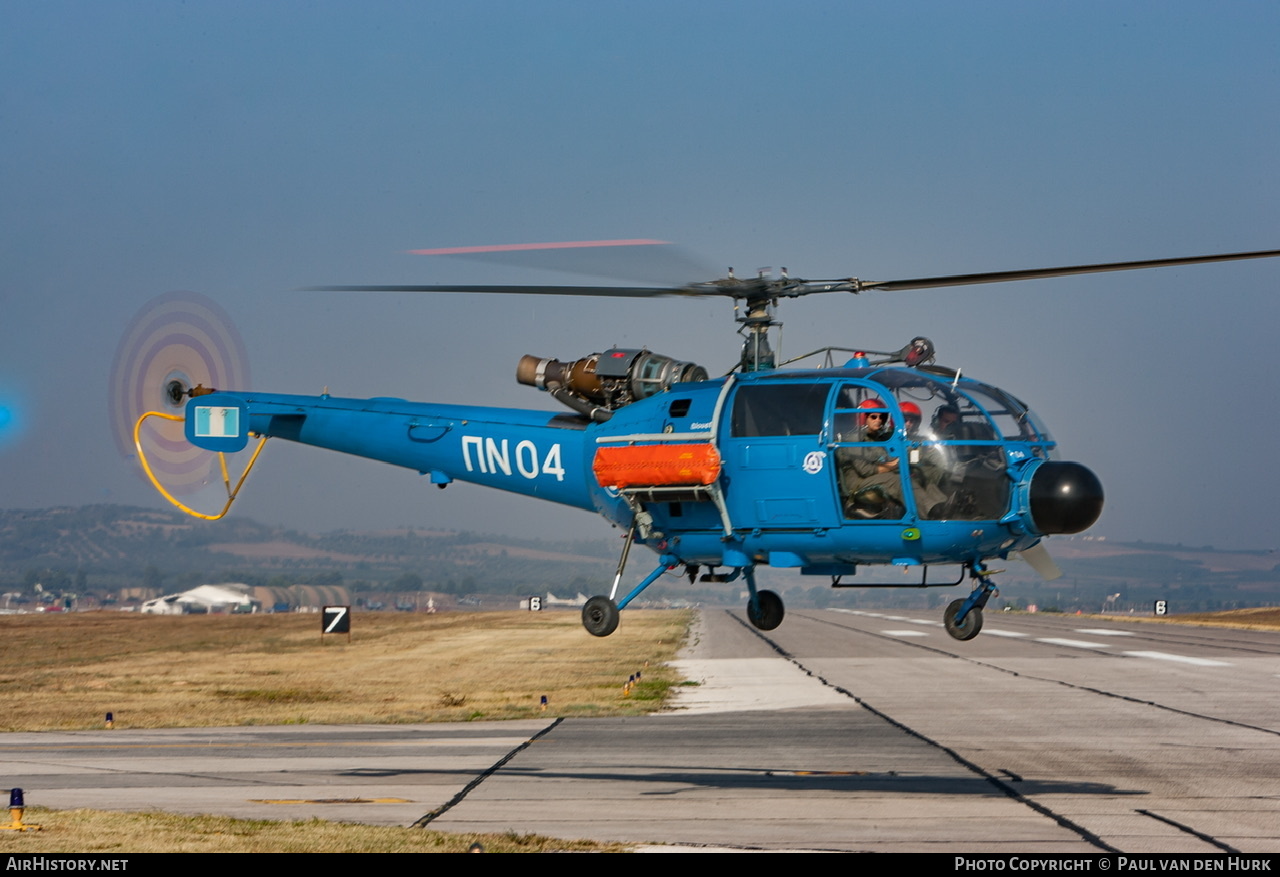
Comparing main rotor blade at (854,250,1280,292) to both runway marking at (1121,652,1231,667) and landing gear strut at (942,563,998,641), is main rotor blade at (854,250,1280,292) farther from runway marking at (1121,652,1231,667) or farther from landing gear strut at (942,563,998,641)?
runway marking at (1121,652,1231,667)

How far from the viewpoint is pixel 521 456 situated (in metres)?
19.4

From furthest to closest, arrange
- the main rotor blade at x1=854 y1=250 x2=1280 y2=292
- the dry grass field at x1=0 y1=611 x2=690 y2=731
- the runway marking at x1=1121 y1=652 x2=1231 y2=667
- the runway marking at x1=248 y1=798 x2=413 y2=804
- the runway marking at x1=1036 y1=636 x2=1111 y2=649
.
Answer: the runway marking at x1=1036 y1=636 x2=1111 y2=649
the runway marking at x1=1121 y1=652 x2=1231 y2=667
the dry grass field at x1=0 y1=611 x2=690 y2=731
the runway marking at x1=248 y1=798 x2=413 y2=804
the main rotor blade at x1=854 y1=250 x2=1280 y2=292

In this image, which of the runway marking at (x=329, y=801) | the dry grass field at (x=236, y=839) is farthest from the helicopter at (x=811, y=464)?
the runway marking at (x=329, y=801)

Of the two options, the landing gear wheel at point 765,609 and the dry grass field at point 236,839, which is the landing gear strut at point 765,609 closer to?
the landing gear wheel at point 765,609

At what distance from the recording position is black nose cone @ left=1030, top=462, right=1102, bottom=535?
1491cm

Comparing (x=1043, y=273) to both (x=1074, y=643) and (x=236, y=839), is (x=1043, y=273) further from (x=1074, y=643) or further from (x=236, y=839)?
(x=1074, y=643)

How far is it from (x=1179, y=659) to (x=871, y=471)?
142ft

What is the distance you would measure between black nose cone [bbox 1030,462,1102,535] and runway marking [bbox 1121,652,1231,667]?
39924mm

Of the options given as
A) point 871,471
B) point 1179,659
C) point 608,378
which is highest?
point 608,378

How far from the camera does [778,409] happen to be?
642 inches

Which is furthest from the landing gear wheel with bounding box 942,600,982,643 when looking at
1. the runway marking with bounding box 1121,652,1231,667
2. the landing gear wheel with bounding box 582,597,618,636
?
the runway marking with bounding box 1121,652,1231,667

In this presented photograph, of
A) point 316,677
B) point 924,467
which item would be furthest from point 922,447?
point 316,677
